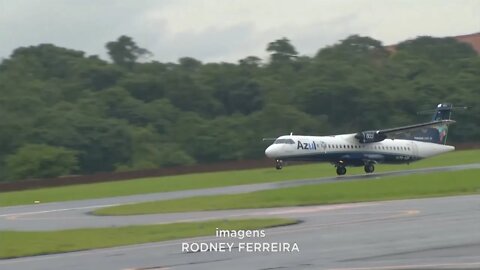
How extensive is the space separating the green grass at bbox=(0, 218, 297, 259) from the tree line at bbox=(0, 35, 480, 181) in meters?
52.4

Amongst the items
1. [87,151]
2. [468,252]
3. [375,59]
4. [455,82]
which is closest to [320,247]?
[468,252]

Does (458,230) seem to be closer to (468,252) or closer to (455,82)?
(468,252)

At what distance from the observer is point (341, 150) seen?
5878 cm

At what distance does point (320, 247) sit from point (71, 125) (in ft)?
238

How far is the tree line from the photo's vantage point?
88.0 metres

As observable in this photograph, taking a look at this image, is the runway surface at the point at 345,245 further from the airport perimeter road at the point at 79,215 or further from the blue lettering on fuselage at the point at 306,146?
the blue lettering on fuselage at the point at 306,146

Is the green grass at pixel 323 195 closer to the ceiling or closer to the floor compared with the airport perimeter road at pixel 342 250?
closer to the ceiling

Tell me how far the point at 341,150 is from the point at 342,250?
40.6m

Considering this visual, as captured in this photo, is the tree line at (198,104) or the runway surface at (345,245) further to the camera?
the tree line at (198,104)

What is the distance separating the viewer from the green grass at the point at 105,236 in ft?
76.3

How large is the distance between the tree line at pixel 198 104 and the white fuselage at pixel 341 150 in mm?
26355

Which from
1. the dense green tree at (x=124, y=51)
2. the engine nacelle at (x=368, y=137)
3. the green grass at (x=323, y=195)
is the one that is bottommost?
the green grass at (x=323, y=195)

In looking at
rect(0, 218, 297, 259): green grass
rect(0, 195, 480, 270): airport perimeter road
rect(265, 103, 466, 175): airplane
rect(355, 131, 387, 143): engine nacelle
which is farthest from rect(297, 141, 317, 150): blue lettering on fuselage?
rect(0, 195, 480, 270): airport perimeter road

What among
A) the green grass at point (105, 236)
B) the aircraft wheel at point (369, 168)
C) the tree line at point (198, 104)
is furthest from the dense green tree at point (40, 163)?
the green grass at point (105, 236)
